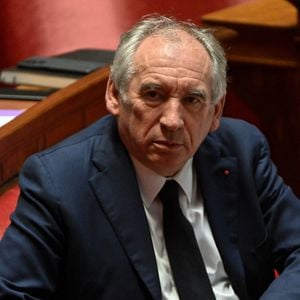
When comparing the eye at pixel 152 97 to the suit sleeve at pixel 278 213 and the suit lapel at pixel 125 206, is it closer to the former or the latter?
the suit lapel at pixel 125 206

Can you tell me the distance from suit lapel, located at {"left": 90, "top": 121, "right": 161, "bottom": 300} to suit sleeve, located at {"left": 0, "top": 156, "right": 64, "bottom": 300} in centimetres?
7

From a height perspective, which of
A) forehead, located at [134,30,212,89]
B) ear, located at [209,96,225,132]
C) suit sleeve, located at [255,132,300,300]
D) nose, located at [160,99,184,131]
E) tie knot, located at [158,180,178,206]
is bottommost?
suit sleeve, located at [255,132,300,300]

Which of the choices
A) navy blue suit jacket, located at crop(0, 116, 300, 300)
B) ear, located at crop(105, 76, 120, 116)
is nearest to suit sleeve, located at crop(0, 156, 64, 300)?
navy blue suit jacket, located at crop(0, 116, 300, 300)

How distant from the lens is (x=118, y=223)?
3.76 feet

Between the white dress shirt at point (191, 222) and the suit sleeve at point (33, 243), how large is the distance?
5.4 inches

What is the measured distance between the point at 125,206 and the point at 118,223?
2 cm

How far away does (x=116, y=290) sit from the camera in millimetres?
1145

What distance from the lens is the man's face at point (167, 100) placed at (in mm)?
1105

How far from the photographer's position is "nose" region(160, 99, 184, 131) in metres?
1.09

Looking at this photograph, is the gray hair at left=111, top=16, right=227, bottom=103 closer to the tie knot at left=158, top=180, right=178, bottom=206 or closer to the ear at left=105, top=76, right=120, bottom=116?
the ear at left=105, top=76, right=120, bottom=116

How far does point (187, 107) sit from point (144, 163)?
0.10m

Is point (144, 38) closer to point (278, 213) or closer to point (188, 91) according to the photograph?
point (188, 91)

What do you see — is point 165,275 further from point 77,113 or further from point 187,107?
point 77,113

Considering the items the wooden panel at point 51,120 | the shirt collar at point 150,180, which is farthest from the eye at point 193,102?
the wooden panel at point 51,120
